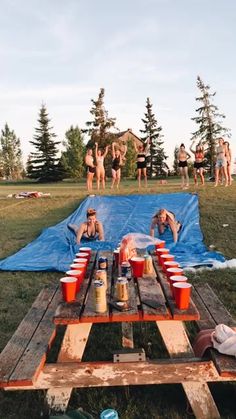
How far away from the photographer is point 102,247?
769 cm

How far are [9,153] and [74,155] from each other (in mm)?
21075

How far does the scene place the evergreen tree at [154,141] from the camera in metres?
48.1

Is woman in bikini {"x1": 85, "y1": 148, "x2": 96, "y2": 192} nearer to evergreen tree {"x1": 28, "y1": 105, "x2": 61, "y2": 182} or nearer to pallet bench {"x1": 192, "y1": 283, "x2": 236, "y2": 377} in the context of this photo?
pallet bench {"x1": 192, "y1": 283, "x2": 236, "y2": 377}

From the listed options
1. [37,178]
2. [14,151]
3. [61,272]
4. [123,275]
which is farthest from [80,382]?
[14,151]

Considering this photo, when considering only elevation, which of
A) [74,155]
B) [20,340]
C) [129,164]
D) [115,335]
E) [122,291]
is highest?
[74,155]

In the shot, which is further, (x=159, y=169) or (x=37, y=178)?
(x=159, y=169)

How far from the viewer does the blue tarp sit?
6.92m

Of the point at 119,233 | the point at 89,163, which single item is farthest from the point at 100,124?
the point at 119,233

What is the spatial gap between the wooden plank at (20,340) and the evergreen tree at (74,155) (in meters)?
40.5

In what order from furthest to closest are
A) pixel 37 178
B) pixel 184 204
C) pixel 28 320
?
pixel 37 178 < pixel 184 204 < pixel 28 320

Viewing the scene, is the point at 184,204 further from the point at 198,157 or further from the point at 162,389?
the point at 162,389

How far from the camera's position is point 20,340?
2.96 meters

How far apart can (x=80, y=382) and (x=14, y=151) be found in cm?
6305

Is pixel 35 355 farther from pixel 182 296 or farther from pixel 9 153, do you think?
pixel 9 153
